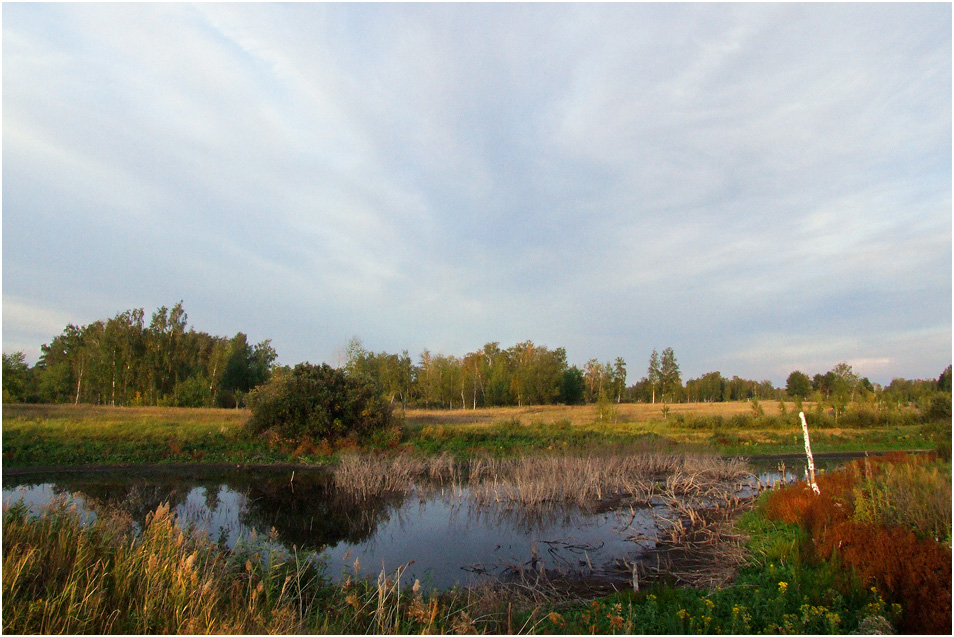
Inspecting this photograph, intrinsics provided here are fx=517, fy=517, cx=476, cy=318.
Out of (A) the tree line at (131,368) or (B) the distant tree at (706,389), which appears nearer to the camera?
(A) the tree line at (131,368)

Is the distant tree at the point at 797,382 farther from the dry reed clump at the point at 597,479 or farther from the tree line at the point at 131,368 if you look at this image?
the tree line at the point at 131,368

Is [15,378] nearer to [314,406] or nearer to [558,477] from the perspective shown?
[314,406]

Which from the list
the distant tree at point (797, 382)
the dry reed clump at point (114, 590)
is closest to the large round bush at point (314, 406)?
the dry reed clump at point (114, 590)

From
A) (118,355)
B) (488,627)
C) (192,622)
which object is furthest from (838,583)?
(118,355)

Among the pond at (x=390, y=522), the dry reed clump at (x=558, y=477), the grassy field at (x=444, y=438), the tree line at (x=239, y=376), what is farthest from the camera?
the tree line at (x=239, y=376)

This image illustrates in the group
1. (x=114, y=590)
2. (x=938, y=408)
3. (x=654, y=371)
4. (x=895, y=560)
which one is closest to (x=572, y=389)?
(x=654, y=371)

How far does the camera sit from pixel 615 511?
47.1ft

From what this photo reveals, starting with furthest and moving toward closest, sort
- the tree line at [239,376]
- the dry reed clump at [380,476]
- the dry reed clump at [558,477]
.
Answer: the tree line at [239,376]
the dry reed clump at [380,476]
the dry reed clump at [558,477]

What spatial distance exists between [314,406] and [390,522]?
38.4 ft

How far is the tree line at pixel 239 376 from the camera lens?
51.1 metres

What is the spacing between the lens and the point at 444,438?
26.4m

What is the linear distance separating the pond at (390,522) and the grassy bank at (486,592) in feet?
4.15

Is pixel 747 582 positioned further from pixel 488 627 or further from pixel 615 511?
pixel 615 511

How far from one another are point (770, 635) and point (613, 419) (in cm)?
3344
